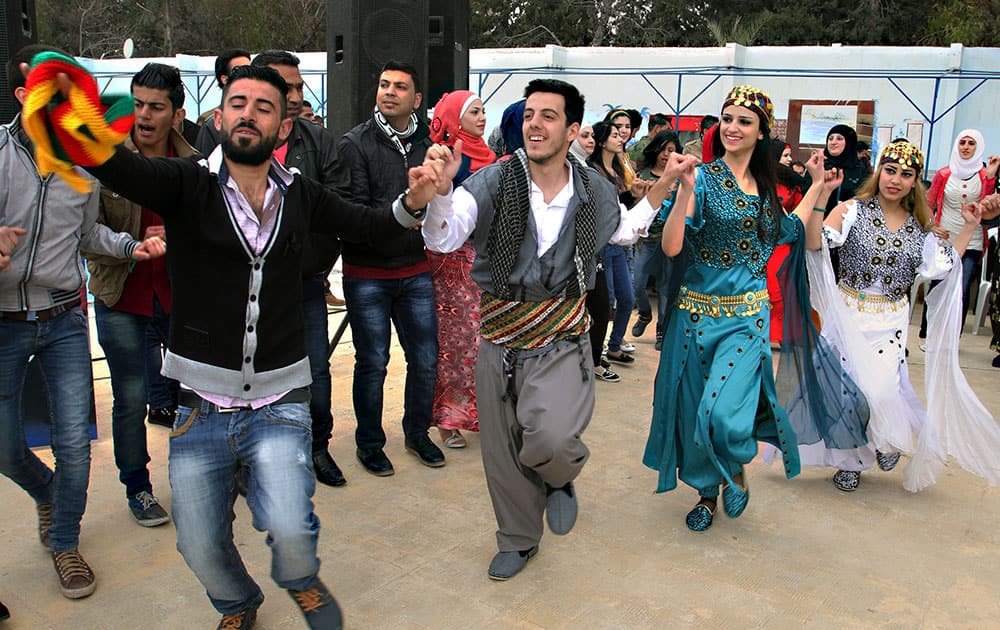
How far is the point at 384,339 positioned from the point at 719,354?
1.71 m

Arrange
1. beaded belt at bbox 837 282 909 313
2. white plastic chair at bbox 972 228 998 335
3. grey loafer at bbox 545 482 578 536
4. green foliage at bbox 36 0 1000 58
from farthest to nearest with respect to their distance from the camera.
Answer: green foliage at bbox 36 0 1000 58
white plastic chair at bbox 972 228 998 335
beaded belt at bbox 837 282 909 313
grey loafer at bbox 545 482 578 536

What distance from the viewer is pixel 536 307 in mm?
3584

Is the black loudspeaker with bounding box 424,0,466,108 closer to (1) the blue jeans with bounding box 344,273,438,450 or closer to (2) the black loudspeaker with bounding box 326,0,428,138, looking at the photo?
(2) the black loudspeaker with bounding box 326,0,428,138

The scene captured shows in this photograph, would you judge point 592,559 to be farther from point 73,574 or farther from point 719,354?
point 73,574

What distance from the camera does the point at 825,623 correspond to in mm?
3381

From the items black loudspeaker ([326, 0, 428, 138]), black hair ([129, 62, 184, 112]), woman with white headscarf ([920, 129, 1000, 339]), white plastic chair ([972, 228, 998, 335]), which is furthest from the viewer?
white plastic chair ([972, 228, 998, 335])

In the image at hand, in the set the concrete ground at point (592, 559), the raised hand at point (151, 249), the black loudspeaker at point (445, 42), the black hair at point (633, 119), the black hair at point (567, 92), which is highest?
the black loudspeaker at point (445, 42)

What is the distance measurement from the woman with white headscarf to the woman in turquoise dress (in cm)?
527

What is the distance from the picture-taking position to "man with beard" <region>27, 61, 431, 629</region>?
2.75 metres

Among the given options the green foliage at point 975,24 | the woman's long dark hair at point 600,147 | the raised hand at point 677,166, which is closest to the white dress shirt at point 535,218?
the raised hand at point 677,166

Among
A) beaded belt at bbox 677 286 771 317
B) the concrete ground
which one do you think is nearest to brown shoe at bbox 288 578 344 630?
the concrete ground

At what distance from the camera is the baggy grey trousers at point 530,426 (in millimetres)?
3498

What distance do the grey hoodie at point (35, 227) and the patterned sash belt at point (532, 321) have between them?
1593 mm

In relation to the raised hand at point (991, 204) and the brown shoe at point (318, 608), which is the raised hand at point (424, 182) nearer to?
the brown shoe at point (318, 608)
